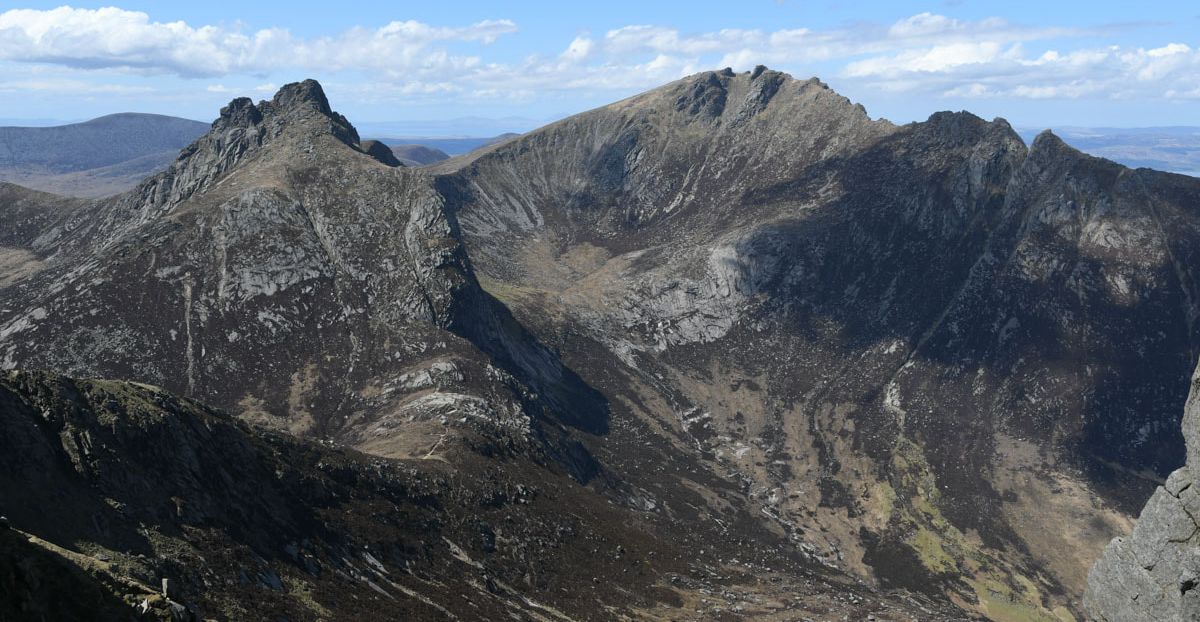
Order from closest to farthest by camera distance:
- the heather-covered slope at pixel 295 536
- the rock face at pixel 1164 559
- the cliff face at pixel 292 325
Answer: the rock face at pixel 1164 559
the heather-covered slope at pixel 295 536
the cliff face at pixel 292 325

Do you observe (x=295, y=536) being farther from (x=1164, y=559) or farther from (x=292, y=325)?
(x=292, y=325)

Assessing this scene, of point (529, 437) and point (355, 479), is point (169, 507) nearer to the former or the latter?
point (355, 479)

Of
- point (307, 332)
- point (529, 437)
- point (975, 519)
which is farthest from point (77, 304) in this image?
point (975, 519)

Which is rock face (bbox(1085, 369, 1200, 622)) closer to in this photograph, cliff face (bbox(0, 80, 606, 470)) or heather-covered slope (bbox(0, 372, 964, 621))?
heather-covered slope (bbox(0, 372, 964, 621))

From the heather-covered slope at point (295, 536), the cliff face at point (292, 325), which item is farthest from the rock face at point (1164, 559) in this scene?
the cliff face at point (292, 325)

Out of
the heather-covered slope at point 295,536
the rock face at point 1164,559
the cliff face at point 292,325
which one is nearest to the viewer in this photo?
the rock face at point 1164,559

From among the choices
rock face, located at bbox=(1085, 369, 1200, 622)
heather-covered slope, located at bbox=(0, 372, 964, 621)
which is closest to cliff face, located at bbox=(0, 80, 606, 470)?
heather-covered slope, located at bbox=(0, 372, 964, 621)

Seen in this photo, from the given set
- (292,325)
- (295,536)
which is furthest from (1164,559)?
(292,325)

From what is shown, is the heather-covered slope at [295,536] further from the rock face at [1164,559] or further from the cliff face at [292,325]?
the rock face at [1164,559]
